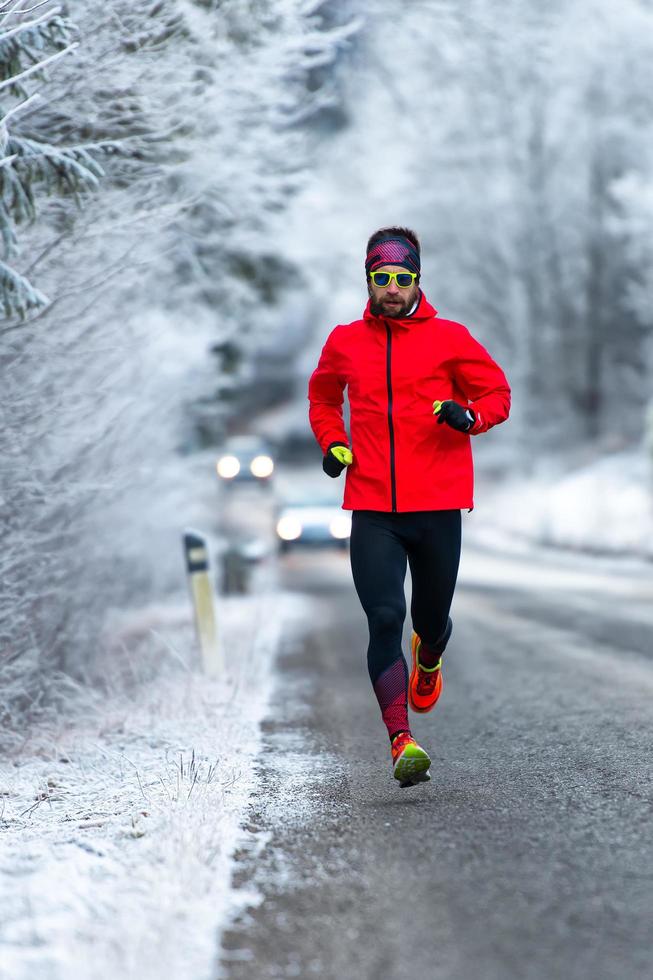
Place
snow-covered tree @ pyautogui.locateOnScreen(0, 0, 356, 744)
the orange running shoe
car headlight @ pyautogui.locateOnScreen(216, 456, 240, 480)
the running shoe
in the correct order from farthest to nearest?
car headlight @ pyautogui.locateOnScreen(216, 456, 240, 480), snow-covered tree @ pyautogui.locateOnScreen(0, 0, 356, 744), the orange running shoe, the running shoe

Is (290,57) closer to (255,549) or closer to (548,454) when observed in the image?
(255,549)

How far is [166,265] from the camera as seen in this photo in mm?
10297

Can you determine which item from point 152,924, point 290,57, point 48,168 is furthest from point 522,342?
point 152,924

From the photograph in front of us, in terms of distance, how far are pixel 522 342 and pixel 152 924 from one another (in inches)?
1384

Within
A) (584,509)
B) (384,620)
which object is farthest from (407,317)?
(584,509)

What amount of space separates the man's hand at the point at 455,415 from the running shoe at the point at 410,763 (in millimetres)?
1212

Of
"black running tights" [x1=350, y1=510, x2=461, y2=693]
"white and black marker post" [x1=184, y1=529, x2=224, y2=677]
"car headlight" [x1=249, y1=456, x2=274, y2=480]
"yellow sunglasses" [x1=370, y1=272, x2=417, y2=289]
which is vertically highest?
"yellow sunglasses" [x1=370, y1=272, x2=417, y2=289]

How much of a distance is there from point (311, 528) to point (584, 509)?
5.91m

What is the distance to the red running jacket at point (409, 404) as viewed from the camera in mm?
5129

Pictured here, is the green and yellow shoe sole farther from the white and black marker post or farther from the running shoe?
Answer: the white and black marker post

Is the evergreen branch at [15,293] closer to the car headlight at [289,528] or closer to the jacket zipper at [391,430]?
the jacket zipper at [391,430]

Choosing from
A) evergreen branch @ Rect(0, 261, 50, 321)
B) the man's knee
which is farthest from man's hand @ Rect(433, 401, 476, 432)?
evergreen branch @ Rect(0, 261, 50, 321)

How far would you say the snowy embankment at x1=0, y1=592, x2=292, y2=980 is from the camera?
3311 mm

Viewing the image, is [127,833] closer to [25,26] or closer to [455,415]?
[455,415]
